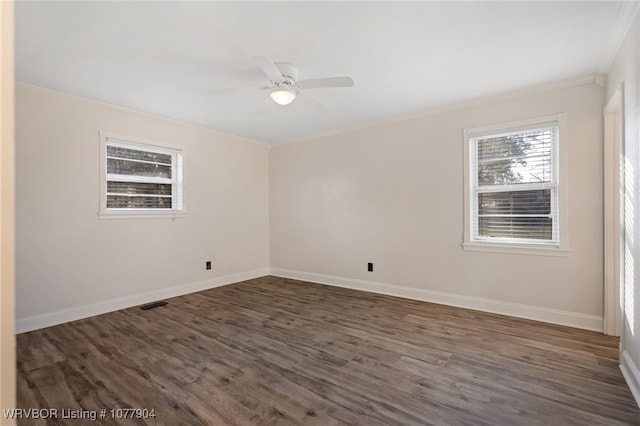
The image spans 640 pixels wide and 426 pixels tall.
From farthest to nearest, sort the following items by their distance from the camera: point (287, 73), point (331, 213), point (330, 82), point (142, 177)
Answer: point (331, 213), point (142, 177), point (287, 73), point (330, 82)

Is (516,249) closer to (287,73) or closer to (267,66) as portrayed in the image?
(287,73)

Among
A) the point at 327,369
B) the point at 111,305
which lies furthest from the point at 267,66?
the point at 111,305

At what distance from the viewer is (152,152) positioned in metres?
4.18

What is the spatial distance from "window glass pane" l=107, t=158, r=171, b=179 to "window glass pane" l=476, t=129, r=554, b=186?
4.25 meters

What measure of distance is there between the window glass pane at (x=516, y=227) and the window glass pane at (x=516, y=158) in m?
0.43

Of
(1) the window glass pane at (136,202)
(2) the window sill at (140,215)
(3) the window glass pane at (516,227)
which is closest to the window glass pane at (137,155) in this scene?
(1) the window glass pane at (136,202)

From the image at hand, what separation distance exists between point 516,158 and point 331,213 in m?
2.65

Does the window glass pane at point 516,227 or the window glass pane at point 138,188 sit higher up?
the window glass pane at point 138,188

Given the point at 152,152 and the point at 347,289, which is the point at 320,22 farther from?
the point at 347,289

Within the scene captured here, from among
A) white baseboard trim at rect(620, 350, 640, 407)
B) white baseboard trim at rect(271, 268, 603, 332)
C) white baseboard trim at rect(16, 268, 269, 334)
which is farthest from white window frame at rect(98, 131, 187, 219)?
white baseboard trim at rect(620, 350, 640, 407)

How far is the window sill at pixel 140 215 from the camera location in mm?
3660

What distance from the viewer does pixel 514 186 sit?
3445mm

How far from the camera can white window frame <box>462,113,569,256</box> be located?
313cm

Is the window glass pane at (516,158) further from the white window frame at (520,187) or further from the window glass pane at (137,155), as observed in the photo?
the window glass pane at (137,155)
